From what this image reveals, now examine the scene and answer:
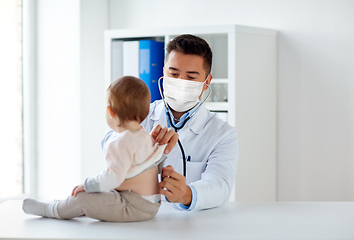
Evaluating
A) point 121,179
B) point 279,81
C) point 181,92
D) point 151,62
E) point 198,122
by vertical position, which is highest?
point 151,62

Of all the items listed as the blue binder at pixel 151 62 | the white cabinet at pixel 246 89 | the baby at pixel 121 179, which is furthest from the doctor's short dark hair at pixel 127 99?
the blue binder at pixel 151 62

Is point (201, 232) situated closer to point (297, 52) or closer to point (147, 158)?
point (147, 158)

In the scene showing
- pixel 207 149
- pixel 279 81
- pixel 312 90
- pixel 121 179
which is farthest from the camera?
pixel 279 81

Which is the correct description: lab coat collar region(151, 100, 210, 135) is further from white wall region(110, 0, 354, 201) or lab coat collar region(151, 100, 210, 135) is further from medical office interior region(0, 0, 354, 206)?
white wall region(110, 0, 354, 201)

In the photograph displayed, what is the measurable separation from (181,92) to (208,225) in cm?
71

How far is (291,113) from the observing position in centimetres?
300

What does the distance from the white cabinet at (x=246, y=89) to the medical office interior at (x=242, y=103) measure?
0.02 metres

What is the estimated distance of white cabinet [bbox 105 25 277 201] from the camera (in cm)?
273

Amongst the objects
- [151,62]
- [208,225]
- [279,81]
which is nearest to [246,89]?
[279,81]

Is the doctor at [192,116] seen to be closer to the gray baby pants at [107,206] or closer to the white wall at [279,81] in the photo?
the gray baby pants at [107,206]

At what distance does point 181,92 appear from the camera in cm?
165

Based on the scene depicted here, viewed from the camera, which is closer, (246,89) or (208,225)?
(208,225)

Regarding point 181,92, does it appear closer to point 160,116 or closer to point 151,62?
point 160,116

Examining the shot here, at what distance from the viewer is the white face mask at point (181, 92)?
165 centimetres
